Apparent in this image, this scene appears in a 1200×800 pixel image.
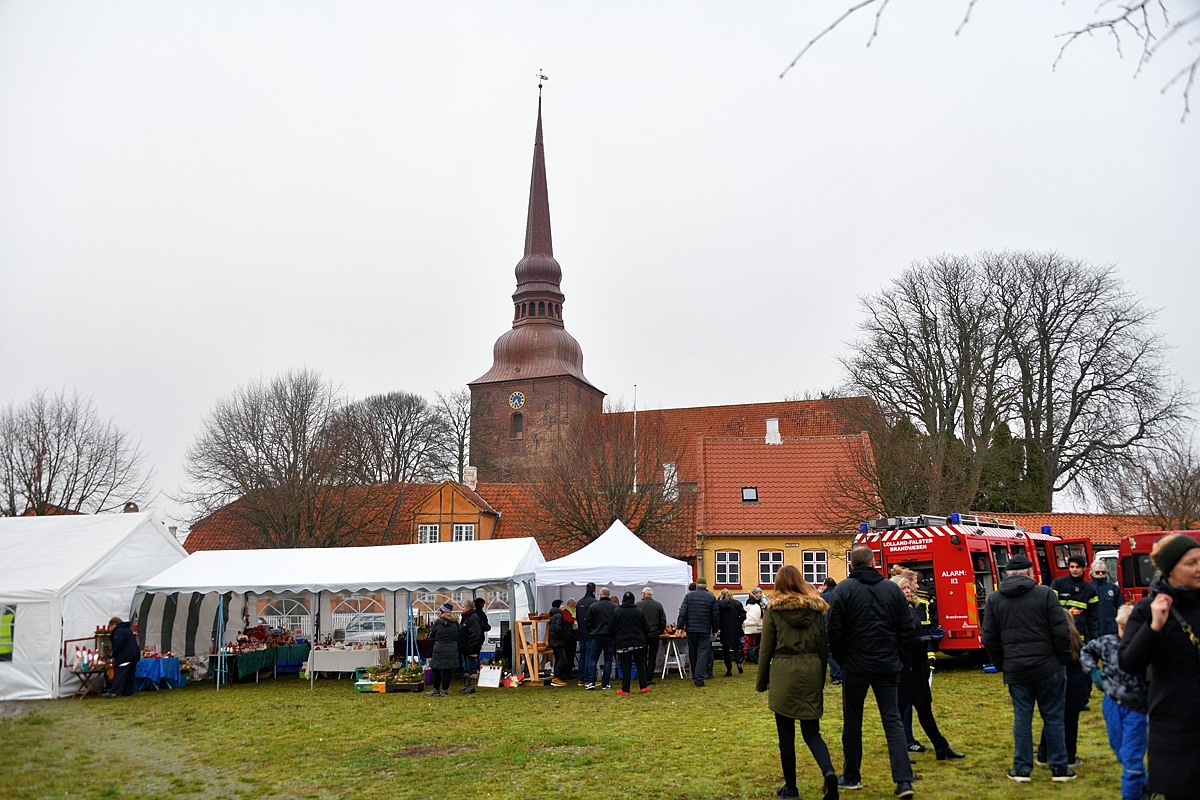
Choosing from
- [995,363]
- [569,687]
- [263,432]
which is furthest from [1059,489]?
[263,432]

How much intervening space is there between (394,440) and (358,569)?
3126 centimetres

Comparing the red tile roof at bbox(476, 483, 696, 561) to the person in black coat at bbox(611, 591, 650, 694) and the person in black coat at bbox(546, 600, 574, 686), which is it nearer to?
the person in black coat at bbox(546, 600, 574, 686)

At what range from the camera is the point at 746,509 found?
3222 cm

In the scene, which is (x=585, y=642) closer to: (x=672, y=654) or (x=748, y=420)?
(x=672, y=654)

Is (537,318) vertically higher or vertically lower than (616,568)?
higher

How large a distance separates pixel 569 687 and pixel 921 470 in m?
15.6

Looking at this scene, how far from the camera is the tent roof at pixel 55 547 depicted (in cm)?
1620

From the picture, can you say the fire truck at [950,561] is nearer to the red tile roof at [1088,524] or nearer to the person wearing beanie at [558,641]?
the person wearing beanie at [558,641]

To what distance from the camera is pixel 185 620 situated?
20109 millimetres

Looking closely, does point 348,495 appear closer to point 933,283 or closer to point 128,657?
point 128,657

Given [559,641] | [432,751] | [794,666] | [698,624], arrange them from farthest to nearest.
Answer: [559,641]
[698,624]
[432,751]
[794,666]

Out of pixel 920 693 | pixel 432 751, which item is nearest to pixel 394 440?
pixel 432 751

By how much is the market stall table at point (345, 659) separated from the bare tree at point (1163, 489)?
67.8 feet

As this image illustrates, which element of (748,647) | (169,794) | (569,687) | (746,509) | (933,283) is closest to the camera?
(169,794)
